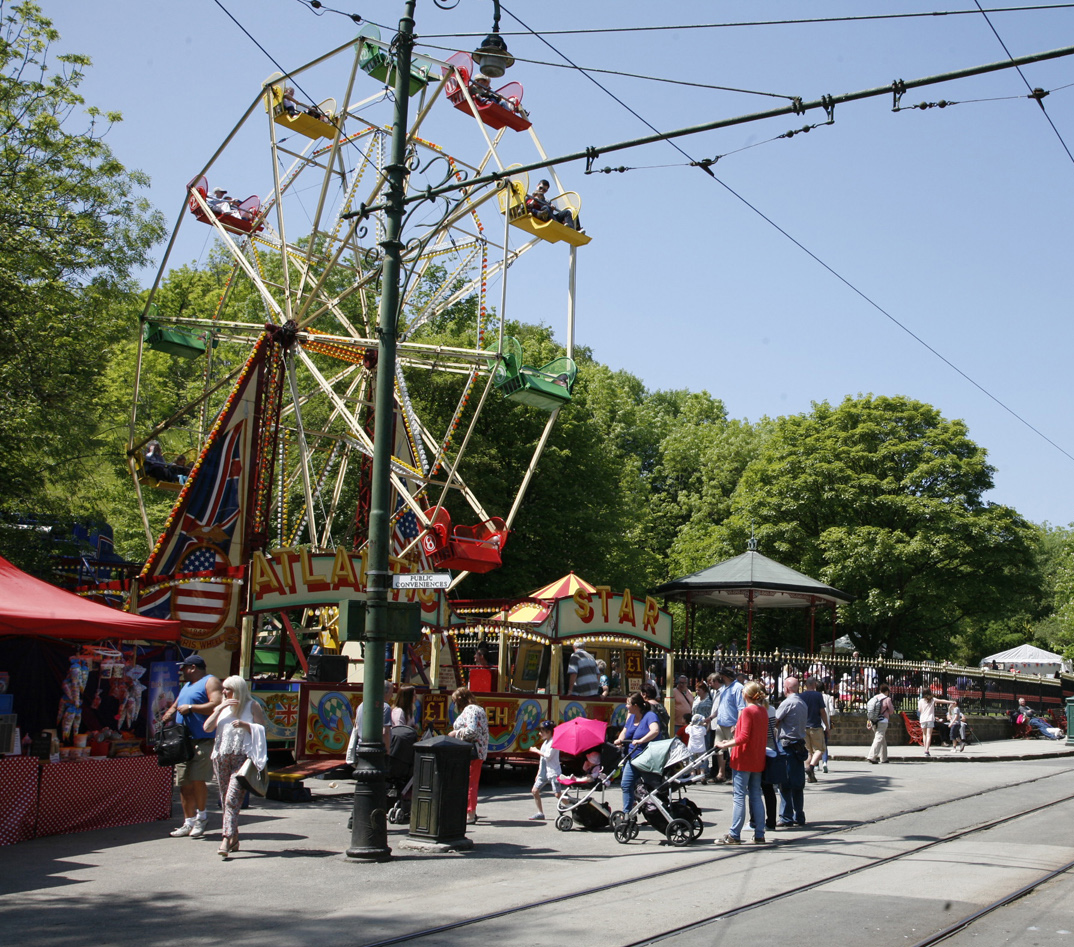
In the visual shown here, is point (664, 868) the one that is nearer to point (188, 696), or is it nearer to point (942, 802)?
point (188, 696)

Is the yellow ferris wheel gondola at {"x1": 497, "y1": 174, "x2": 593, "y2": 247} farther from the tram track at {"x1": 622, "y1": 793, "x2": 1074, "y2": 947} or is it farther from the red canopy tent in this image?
the tram track at {"x1": 622, "y1": 793, "x2": 1074, "y2": 947}

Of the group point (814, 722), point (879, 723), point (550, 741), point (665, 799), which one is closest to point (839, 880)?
point (665, 799)

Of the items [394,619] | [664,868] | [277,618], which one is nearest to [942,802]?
[664,868]

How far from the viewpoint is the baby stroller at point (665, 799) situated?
37.6 ft

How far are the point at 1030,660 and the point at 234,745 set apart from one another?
144 feet

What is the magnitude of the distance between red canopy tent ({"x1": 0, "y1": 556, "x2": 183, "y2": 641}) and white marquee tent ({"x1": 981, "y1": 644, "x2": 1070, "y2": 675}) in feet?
137

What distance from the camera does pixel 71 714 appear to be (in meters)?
12.5

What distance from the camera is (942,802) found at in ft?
51.4

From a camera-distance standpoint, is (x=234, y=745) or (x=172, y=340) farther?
(x=172, y=340)

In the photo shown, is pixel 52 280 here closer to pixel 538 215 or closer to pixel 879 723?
pixel 538 215

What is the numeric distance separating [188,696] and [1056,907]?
27.3ft

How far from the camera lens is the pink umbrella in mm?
12945

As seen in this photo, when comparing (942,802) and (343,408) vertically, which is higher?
(343,408)

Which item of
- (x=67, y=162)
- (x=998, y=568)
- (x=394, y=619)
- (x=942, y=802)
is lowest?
(x=942, y=802)
